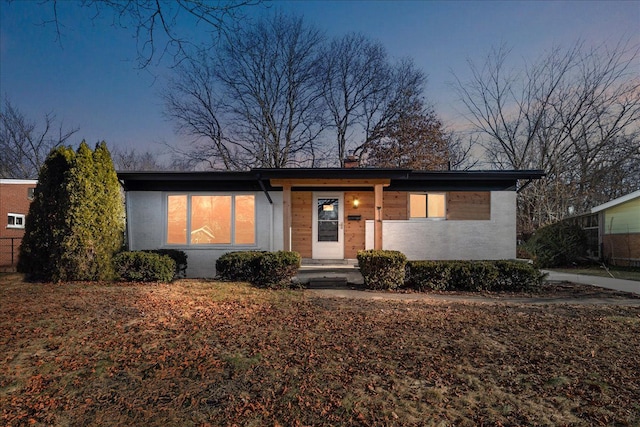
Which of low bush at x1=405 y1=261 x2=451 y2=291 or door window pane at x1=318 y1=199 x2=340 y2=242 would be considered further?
door window pane at x1=318 y1=199 x2=340 y2=242

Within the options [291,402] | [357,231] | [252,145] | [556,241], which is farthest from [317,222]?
[252,145]

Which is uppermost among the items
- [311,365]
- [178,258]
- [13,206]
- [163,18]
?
[163,18]

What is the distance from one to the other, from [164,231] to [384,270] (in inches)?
250

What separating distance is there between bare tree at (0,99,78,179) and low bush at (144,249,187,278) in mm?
24934

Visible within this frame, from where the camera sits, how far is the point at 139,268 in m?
8.21

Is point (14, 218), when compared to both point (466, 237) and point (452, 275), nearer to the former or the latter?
point (452, 275)

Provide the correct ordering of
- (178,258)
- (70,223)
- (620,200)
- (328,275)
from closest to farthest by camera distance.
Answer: (70,223) < (328,275) < (178,258) < (620,200)

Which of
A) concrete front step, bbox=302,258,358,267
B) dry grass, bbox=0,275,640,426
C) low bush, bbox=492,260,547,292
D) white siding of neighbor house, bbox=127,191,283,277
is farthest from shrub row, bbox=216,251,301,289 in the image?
low bush, bbox=492,260,547,292

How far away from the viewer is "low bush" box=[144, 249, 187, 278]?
9.17m

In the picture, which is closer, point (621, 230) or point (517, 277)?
point (517, 277)

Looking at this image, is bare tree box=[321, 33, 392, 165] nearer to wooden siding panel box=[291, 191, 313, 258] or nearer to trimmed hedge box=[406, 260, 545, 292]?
wooden siding panel box=[291, 191, 313, 258]

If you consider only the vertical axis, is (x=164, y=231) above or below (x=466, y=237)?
above

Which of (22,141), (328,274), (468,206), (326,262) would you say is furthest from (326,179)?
(22,141)

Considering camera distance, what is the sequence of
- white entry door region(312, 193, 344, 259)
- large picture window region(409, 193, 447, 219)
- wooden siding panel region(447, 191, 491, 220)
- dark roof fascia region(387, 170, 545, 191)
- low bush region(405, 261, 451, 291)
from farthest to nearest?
white entry door region(312, 193, 344, 259) < large picture window region(409, 193, 447, 219) < wooden siding panel region(447, 191, 491, 220) < dark roof fascia region(387, 170, 545, 191) < low bush region(405, 261, 451, 291)
